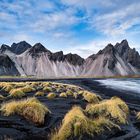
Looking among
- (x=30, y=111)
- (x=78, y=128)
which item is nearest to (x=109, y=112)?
(x=78, y=128)

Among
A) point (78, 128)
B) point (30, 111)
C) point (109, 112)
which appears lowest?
point (78, 128)

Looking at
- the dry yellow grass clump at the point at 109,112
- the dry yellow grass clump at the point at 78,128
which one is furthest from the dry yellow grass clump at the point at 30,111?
the dry yellow grass clump at the point at 109,112

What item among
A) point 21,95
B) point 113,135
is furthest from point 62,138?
point 21,95

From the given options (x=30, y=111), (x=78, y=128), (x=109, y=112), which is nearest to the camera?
(x=78, y=128)

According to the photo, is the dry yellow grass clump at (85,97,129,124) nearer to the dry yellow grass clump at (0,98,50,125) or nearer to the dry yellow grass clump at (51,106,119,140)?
the dry yellow grass clump at (51,106,119,140)

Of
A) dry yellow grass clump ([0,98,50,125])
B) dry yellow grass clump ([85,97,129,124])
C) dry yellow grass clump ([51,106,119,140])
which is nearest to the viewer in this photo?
dry yellow grass clump ([51,106,119,140])

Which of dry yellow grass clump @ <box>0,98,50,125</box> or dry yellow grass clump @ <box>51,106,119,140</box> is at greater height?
dry yellow grass clump @ <box>0,98,50,125</box>

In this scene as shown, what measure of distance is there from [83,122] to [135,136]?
324 centimetres

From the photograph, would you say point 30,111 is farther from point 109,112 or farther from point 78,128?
point 109,112

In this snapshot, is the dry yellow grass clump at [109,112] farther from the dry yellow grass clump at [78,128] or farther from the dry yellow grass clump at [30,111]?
the dry yellow grass clump at [30,111]

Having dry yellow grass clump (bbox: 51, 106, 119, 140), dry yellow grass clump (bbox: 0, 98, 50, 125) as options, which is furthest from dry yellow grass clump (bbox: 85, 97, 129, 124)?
dry yellow grass clump (bbox: 0, 98, 50, 125)

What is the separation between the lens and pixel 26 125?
16438 millimetres

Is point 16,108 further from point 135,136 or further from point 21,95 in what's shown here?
point 21,95

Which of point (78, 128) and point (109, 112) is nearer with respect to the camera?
point (78, 128)
